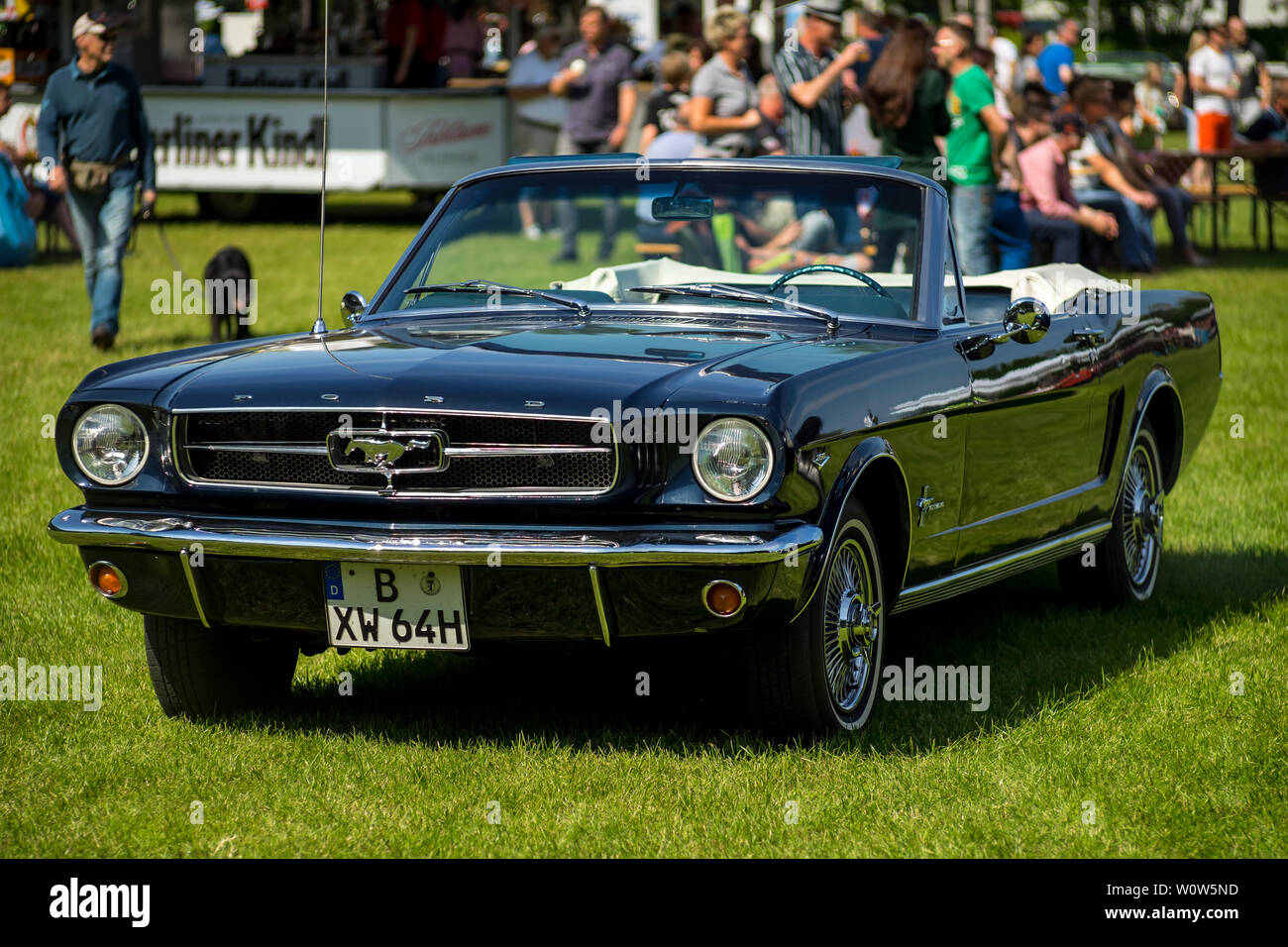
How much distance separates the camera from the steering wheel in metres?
5.69

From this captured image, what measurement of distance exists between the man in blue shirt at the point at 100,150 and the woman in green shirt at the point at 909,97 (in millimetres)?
4831

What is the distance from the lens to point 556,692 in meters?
5.59

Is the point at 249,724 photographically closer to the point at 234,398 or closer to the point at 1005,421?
the point at 234,398

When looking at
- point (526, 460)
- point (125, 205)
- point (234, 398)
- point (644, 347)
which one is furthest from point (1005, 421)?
point (125, 205)

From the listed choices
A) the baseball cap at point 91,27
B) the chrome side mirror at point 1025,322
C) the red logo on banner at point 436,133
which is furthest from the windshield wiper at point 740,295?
the red logo on banner at point 436,133

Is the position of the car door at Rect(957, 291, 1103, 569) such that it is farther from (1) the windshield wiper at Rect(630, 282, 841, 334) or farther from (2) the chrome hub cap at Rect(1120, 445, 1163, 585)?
(2) the chrome hub cap at Rect(1120, 445, 1163, 585)

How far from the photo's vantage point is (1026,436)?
5836 mm

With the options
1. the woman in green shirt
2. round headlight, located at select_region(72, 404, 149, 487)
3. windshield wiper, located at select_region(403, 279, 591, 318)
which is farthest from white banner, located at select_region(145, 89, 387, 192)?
round headlight, located at select_region(72, 404, 149, 487)

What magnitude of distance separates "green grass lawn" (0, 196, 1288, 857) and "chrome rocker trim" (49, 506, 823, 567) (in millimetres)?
497

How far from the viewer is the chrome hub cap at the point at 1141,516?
6.96m

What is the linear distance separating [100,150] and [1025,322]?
8788mm

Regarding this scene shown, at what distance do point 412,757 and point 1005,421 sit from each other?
6.69ft

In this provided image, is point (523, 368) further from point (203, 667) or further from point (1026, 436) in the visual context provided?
point (1026, 436)

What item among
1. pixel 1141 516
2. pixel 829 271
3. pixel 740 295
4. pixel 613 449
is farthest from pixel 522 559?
pixel 1141 516
